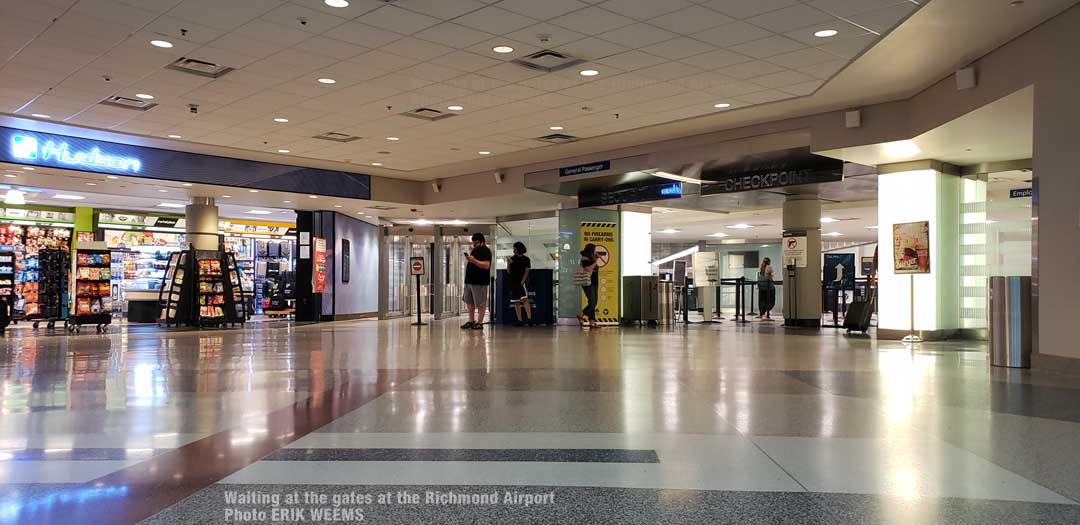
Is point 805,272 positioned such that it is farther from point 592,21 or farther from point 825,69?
point 592,21

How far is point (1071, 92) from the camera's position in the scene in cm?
704

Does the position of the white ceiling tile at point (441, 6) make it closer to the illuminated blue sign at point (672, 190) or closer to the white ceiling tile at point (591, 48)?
the white ceiling tile at point (591, 48)

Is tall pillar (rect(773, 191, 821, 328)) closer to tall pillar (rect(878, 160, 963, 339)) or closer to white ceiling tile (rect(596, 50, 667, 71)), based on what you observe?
tall pillar (rect(878, 160, 963, 339))

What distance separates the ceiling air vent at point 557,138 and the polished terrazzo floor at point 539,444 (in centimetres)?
654

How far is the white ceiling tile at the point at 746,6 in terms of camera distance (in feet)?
23.3

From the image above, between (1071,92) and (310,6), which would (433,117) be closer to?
(310,6)

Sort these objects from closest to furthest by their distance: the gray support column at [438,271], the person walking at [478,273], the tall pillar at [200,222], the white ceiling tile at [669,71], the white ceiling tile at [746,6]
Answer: the white ceiling tile at [746,6]
the white ceiling tile at [669,71]
the person walking at [478,273]
the tall pillar at [200,222]
the gray support column at [438,271]

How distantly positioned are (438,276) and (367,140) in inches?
334

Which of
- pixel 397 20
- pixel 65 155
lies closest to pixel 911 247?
pixel 397 20

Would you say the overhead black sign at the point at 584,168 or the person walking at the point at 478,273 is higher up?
the overhead black sign at the point at 584,168

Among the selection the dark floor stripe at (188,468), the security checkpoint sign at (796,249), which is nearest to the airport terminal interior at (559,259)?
the dark floor stripe at (188,468)

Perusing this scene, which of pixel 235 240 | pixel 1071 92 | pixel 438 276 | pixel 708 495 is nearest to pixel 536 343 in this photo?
pixel 1071 92

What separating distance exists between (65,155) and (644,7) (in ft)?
35.0

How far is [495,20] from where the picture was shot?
761cm
